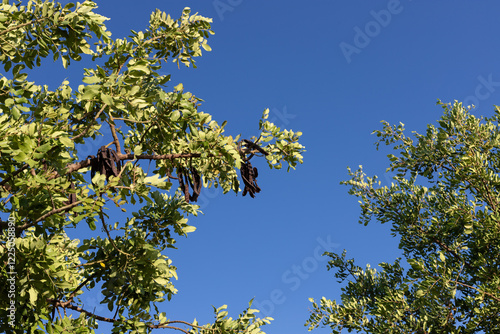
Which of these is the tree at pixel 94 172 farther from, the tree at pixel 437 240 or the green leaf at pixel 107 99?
the tree at pixel 437 240

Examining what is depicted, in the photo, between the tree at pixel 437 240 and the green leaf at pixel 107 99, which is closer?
the green leaf at pixel 107 99

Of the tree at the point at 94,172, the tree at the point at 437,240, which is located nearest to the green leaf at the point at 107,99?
the tree at the point at 94,172

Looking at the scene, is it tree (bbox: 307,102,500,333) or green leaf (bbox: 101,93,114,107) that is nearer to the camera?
green leaf (bbox: 101,93,114,107)

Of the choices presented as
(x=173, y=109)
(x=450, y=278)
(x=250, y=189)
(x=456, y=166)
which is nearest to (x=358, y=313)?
(x=450, y=278)

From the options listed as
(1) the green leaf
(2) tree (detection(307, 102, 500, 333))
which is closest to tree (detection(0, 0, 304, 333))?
(1) the green leaf

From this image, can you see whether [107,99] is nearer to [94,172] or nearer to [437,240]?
[94,172]

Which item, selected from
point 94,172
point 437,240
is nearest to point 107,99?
point 94,172

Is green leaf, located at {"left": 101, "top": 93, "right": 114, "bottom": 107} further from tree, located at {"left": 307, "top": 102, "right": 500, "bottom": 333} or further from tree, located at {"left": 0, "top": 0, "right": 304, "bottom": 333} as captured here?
tree, located at {"left": 307, "top": 102, "right": 500, "bottom": 333}

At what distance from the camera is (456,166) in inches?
488

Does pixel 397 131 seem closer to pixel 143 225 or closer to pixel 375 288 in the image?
pixel 375 288

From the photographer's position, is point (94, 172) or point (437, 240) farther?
point (437, 240)

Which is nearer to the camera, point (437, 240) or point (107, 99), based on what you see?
point (107, 99)

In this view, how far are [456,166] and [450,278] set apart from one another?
358 centimetres

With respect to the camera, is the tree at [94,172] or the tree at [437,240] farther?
the tree at [437,240]
